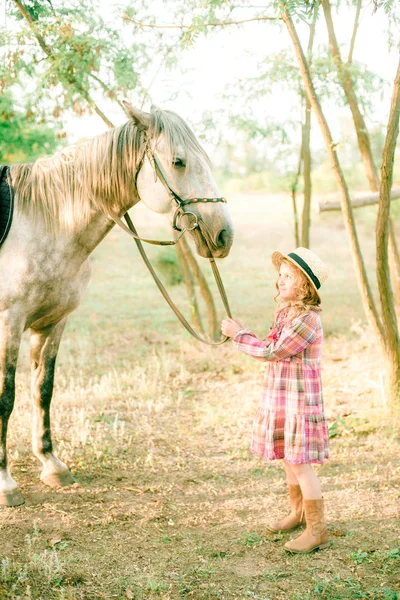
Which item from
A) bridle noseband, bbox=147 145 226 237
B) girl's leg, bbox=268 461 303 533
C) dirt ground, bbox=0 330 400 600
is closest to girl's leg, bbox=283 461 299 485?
girl's leg, bbox=268 461 303 533

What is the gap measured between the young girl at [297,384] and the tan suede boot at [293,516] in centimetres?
17

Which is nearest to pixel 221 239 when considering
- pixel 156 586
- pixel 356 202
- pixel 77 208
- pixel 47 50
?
pixel 77 208

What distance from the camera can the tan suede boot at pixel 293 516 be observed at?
3.20 meters

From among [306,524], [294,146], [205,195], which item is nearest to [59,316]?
[205,195]

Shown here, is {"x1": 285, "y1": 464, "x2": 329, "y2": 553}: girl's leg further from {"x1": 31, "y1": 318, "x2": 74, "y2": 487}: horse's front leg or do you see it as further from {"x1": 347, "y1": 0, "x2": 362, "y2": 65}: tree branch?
{"x1": 347, "y1": 0, "x2": 362, "y2": 65}: tree branch

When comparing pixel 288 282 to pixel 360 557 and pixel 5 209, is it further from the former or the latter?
pixel 5 209

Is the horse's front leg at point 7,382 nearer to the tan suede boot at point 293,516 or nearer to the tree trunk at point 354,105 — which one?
the tan suede boot at point 293,516

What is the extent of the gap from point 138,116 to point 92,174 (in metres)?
0.47

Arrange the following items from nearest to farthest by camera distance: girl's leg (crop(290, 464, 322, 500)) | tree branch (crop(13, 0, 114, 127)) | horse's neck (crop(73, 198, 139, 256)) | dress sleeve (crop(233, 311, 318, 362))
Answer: dress sleeve (crop(233, 311, 318, 362))
girl's leg (crop(290, 464, 322, 500))
horse's neck (crop(73, 198, 139, 256))
tree branch (crop(13, 0, 114, 127))

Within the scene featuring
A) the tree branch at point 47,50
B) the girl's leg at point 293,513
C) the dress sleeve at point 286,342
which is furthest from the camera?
the tree branch at point 47,50

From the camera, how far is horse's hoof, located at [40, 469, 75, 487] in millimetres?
3795

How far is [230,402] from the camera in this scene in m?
5.70

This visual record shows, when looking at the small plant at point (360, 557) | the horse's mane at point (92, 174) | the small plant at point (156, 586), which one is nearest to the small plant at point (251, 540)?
the small plant at point (360, 557)

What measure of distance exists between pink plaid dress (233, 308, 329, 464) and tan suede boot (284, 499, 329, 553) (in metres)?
0.26
